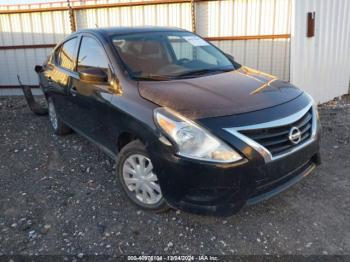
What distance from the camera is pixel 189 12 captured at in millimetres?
7258

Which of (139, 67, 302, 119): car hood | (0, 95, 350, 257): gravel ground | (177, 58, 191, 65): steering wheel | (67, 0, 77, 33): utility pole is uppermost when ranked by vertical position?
(67, 0, 77, 33): utility pole

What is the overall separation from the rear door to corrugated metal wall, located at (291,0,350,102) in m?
3.85

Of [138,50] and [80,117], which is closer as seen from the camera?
[138,50]

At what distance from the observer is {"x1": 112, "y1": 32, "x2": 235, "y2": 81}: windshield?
341 centimetres

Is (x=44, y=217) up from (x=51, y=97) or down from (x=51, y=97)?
down

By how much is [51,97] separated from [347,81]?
6632mm

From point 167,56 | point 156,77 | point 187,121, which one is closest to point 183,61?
point 167,56

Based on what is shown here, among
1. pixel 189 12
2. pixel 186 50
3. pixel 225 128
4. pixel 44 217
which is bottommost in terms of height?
pixel 44 217

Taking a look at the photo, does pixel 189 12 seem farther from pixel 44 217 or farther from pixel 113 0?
pixel 44 217

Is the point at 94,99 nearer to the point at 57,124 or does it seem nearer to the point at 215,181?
the point at 215,181

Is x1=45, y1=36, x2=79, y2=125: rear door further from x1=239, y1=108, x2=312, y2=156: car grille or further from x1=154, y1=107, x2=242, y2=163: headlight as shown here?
x1=239, y1=108, x2=312, y2=156: car grille

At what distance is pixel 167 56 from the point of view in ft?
12.4

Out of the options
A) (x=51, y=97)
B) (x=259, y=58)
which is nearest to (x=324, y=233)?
(x=51, y=97)

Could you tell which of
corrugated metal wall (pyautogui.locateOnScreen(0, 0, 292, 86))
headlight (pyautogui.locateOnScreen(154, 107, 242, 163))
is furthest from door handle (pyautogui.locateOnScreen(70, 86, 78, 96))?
corrugated metal wall (pyautogui.locateOnScreen(0, 0, 292, 86))
